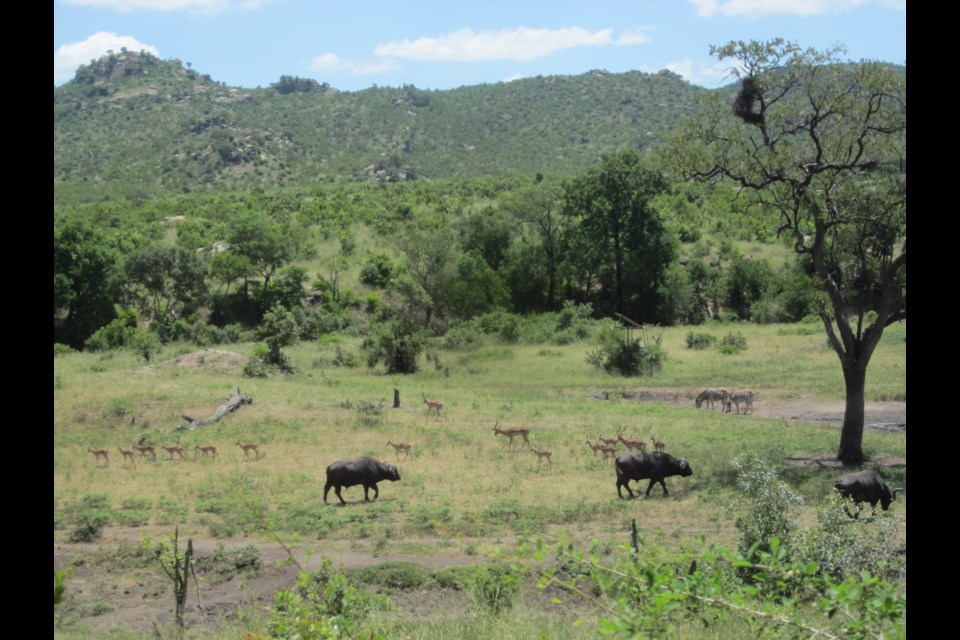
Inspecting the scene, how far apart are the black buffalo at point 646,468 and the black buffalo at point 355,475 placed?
5307 mm

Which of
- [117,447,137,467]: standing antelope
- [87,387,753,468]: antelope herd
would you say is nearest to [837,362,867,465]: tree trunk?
[87,387,753,468]: antelope herd

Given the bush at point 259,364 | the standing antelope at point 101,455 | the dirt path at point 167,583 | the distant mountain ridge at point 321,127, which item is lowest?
the dirt path at point 167,583

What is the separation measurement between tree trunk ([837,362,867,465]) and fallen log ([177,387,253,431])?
58.9 feet

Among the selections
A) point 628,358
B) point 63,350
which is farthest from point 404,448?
point 63,350

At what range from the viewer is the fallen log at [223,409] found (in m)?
25.3

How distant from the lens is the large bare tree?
1962 cm

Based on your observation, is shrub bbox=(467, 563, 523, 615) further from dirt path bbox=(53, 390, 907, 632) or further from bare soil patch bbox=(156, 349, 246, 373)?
bare soil patch bbox=(156, 349, 246, 373)


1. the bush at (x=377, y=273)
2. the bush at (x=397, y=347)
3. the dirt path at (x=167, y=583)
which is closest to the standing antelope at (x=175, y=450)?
the dirt path at (x=167, y=583)

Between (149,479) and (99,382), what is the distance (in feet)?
38.1

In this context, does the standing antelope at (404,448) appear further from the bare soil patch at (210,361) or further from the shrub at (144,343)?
the shrub at (144,343)

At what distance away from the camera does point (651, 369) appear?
35125 millimetres

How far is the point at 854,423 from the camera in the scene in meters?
20.0
